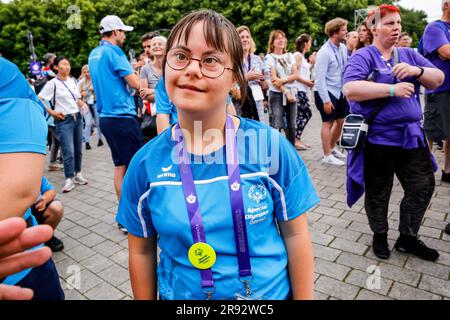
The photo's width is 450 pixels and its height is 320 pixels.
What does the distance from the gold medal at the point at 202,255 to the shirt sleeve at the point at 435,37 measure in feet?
12.4

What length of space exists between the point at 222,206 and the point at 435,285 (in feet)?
7.52

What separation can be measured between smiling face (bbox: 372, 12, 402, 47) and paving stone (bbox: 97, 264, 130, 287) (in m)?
2.97

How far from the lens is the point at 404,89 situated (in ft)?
8.37

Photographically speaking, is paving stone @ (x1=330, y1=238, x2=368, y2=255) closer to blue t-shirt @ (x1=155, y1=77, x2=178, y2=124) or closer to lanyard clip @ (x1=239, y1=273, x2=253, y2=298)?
blue t-shirt @ (x1=155, y1=77, x2=178, y2=124)

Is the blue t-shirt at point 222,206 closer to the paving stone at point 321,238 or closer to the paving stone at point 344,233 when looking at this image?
the paving stone at point 321,238

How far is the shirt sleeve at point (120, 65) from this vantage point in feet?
12.4

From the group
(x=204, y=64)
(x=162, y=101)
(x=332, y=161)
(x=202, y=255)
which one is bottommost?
(x=332, y=161)

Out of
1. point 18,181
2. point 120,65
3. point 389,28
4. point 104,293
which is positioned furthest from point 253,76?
point 18,181

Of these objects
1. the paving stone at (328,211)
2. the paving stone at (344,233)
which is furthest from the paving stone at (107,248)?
the paving stone at (328,211)

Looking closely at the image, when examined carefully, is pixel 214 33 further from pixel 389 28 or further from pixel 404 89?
pixel 389 28
